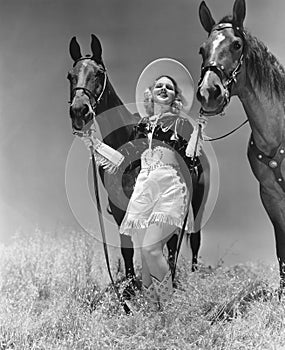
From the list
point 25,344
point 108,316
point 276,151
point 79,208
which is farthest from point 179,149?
point 25,344

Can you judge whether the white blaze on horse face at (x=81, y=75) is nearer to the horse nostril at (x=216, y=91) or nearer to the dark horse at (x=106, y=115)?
the dark horse at (x=106, y=115)

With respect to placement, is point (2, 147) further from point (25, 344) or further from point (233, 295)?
point (233, 295)

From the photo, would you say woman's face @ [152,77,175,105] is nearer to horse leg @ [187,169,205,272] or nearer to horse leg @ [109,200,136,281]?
horse leg @ [187,169,205,272]

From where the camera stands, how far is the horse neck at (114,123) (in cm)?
270

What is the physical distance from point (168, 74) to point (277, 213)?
810 mm

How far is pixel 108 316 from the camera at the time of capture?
2527 millimetres

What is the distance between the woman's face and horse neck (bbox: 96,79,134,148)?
0.20 meters

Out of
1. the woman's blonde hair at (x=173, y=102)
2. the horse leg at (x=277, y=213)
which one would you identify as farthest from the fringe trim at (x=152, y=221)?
the woman's blonde hair at (x=173, y=102)

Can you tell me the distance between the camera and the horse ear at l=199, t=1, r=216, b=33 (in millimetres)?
2506

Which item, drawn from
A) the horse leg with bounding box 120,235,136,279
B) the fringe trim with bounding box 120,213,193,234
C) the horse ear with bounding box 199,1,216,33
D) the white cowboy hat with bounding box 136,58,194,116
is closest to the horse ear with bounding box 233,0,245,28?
the horse ear with bounding box 199,1,216,33

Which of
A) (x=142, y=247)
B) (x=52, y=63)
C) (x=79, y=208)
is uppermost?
(x=52, y=63)

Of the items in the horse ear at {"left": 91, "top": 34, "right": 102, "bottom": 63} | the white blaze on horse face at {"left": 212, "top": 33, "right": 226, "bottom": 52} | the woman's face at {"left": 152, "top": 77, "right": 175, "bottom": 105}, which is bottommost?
the woman's face at {"left": 152, "top": 77, "right": 175, "bottom": 105}

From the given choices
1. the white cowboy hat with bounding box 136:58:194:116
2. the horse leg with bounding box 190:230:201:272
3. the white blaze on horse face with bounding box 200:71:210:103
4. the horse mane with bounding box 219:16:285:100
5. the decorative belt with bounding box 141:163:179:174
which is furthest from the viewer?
the horse leg with bounding box 190:230:201:272

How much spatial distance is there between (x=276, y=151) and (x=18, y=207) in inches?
50.1
